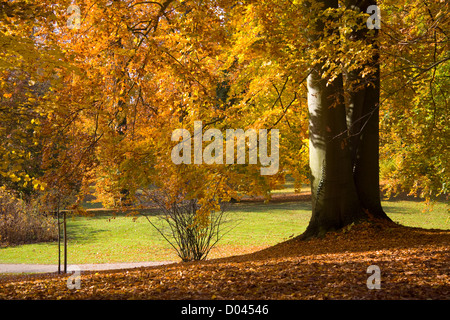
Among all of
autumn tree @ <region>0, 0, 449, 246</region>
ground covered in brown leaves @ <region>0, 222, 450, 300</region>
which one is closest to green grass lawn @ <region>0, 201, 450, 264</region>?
autumn tree @ <region>0, 0, 449, 246</region>

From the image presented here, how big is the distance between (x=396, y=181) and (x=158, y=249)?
7.47 meters

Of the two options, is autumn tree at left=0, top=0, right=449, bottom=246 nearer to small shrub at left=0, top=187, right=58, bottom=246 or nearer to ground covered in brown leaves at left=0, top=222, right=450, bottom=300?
ground covered in brown leaves at left=0, top=222, right=450, bottom=300

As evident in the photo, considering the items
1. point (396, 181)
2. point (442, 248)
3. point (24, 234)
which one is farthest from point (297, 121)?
point (24, 234)

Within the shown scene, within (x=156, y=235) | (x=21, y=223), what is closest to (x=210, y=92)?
(x=156, y=235)

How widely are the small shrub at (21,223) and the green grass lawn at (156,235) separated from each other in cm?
74

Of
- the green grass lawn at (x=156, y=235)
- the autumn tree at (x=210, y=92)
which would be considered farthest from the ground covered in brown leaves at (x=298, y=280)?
the green grass lawn at (x=156, y=235)

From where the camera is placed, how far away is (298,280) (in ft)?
15.5

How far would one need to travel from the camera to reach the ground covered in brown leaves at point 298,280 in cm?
416

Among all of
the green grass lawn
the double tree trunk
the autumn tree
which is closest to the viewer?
the autumn tree

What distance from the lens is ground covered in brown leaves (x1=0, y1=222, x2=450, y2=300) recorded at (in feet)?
13.7

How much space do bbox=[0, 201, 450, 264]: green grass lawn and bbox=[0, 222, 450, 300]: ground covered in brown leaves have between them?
593cm

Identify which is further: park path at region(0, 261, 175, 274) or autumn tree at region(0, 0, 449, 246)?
park path at region(0, 261, 175, 274)

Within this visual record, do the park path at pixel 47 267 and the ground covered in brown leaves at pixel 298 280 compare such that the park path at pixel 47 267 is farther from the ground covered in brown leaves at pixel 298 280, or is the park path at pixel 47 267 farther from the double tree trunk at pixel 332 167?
the ground covered in brown leaves at pixel 298 280
